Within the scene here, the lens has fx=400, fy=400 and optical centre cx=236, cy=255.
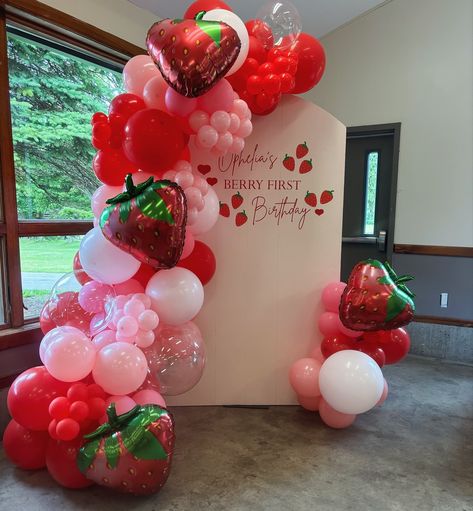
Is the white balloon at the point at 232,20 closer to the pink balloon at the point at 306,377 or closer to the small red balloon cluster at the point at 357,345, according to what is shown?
the small red balloon cluster at the point at 357,345

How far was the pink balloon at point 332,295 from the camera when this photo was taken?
220 cm

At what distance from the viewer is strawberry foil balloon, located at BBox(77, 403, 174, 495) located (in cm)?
149

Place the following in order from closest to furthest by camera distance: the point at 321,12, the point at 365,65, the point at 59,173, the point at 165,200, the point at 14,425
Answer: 1. the point at 165,200
2. the point at 14,425
3. the point at 59,173
4. the point at 321,12
5. the point at 365,65

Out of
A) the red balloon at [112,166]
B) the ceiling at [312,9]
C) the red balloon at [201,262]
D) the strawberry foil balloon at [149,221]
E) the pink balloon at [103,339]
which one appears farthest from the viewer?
the ceiling at [312,9]

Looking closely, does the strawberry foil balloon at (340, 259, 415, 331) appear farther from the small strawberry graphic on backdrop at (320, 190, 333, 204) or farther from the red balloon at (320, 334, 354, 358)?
the small strawberry graphic on backdrop at (320, 190, 333, 204)

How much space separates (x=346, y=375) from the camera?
189 cm

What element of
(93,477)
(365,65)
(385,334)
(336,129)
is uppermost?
(365,65)

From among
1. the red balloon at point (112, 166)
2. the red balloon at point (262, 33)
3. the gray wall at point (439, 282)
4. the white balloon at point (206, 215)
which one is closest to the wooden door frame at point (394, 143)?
the gray wall at point (439, 282)

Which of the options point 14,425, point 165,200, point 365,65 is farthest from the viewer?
point 365,65

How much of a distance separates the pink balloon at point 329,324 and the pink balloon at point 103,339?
3.72 ft

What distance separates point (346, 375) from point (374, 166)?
209cm

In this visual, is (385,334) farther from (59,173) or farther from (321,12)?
(321,12)


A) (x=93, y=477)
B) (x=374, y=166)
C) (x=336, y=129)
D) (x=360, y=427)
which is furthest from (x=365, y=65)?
(x=93, y=477)

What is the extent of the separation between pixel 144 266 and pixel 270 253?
2.48 ft
